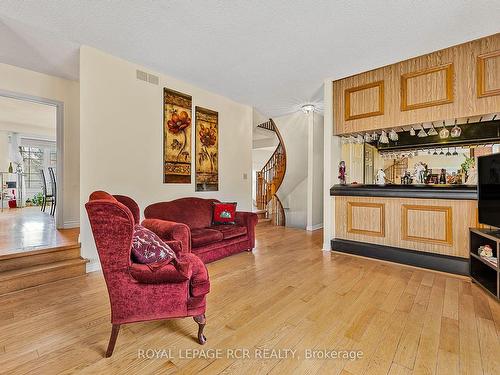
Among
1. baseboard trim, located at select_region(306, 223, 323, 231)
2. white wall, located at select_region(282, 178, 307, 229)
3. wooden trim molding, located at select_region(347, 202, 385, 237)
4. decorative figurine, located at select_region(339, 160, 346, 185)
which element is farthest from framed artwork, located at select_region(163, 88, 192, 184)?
white wall, located at select_region(282, 178, 307, 229)

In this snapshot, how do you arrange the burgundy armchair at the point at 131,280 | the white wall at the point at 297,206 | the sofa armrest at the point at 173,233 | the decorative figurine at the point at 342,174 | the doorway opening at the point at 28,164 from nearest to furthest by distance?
the burgundy armchair at the point at 131,280 → the sofa armrest at the point at 173,233 → the decorative figurine at the point at 342,174 → the doorway opening at the point at 28,164 → the white wall at the point at 297,206

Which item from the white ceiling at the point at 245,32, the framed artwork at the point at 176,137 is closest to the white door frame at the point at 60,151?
the white ceiling at the point at 245,32

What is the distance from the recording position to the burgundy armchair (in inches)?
56.9

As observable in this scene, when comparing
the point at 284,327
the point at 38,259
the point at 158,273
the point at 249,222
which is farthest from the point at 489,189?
the point at 38,259

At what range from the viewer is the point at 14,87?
3740 millimetres

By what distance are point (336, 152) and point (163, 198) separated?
117 inches

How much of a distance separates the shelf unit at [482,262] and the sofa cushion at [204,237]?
2.99m

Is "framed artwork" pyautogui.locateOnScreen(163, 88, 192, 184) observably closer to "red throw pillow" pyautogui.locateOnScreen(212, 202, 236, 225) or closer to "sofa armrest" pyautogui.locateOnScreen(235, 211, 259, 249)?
"red throw pillow" pyautogui.locateOnScreen(212, 202, 236, 225)

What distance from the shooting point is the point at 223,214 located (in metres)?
4.03

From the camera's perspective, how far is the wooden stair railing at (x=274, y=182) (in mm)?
6406

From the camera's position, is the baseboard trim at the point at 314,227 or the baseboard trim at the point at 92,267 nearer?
the baseboard trim at the point at 92,267

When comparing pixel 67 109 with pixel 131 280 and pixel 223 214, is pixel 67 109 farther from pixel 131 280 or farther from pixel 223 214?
pixel 131 280

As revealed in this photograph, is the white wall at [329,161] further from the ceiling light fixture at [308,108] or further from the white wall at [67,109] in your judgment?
the white wall at [67,109]

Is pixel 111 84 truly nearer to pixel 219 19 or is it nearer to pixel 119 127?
pixel 119 127
